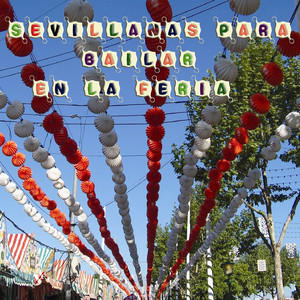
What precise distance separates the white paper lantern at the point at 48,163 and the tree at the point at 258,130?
9197 mm

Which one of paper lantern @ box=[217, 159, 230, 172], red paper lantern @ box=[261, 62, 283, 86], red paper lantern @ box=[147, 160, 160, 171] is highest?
red paper lantern @ box=[261, 62, 283, 86]

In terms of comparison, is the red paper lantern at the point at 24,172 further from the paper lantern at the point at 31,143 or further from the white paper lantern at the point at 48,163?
the paper lantern at the point at 31,143

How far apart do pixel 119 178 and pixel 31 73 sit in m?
3.84

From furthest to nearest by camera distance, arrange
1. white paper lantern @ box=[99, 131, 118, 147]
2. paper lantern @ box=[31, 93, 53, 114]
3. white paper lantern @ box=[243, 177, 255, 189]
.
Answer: white paper lantern @ box=[243, 177, 255, 189] < white paper lantern @ box=[99, 131, 118, 147] < paper lantern @ box=[31, 93, 53, 114]

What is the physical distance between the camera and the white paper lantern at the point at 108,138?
9.49 metres

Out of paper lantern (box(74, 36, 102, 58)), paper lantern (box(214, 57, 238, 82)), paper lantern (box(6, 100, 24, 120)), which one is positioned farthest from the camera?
paper lantern (box(6, 100, 24, 120))

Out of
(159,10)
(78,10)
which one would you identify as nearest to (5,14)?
(78,10)

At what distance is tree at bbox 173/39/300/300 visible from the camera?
1944 cm

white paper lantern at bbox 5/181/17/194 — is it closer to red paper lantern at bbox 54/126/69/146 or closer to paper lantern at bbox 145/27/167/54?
red paper lantern at bbox 54/126/69/146

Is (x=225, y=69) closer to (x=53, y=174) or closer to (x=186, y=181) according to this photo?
(x=186, y=181)

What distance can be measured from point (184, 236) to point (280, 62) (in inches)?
948

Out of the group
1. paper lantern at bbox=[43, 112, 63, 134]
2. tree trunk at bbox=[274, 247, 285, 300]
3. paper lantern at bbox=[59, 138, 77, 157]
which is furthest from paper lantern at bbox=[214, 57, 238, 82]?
tree trunk at bbox=[274, 247, 285, 300]

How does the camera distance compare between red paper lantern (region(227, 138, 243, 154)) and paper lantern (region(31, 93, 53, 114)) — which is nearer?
paper lantern (region(31, 93, 53, 114))

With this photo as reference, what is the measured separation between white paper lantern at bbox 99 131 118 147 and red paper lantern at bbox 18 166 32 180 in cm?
378
